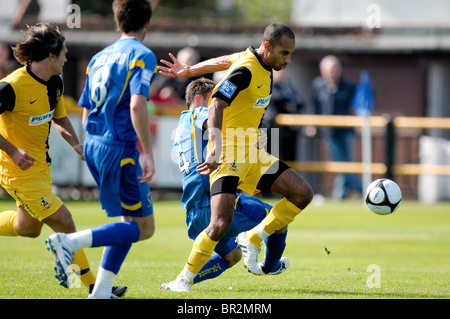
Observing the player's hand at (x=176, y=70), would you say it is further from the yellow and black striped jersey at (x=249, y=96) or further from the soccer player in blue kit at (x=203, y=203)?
the yellow and black striped jersey at (x=249, y=96)

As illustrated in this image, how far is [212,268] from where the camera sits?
7.51m

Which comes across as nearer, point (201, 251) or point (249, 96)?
point (201, 251)

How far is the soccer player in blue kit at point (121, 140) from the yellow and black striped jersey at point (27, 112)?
0.45 meters

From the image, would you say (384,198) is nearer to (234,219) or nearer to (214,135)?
(234,219)

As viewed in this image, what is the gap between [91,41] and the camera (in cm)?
2406

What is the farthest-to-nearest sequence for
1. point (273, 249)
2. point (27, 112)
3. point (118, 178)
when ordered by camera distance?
1. point (273, 249)
2. point (27, 112)
3. point (118, 178)

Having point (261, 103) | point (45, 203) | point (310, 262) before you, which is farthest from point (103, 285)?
point (310, 262)

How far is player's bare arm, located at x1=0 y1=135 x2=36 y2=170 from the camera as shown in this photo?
6793 mm

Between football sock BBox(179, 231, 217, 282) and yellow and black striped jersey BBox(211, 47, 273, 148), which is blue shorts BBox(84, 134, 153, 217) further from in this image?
yellow and black striped jersey BBox(211, 47, 273, 148)

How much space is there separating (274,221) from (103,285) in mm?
1761

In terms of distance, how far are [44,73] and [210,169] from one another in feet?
5.46

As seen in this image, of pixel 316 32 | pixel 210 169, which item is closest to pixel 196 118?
pixel 210 169

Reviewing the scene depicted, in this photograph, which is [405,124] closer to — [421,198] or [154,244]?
[421,198]
